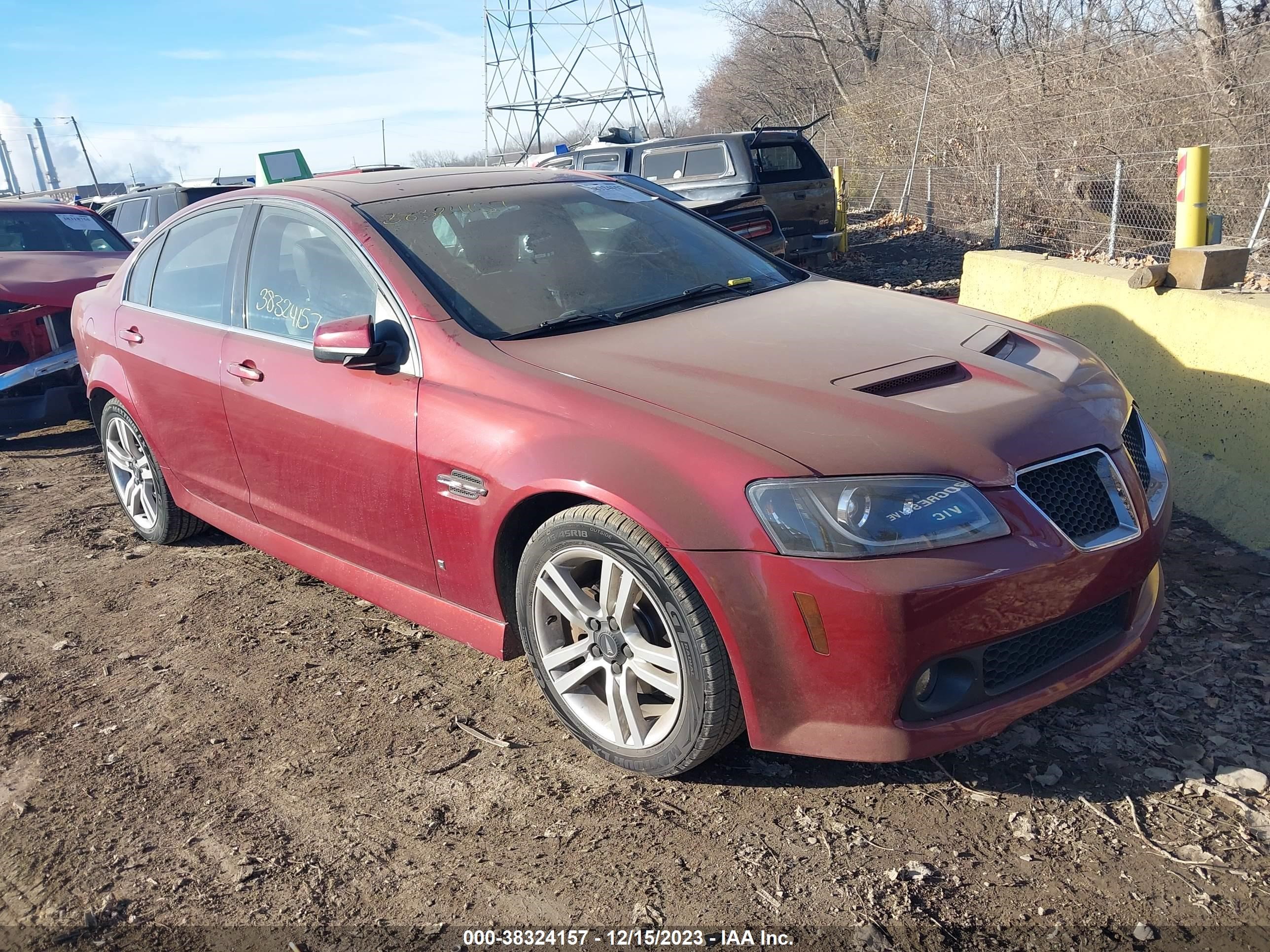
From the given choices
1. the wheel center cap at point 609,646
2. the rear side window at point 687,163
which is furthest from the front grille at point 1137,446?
the rear side window at point 687,163

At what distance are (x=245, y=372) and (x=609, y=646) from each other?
1995mm

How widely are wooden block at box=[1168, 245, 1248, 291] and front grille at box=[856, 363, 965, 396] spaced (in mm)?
2551

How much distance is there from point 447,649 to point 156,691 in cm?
106

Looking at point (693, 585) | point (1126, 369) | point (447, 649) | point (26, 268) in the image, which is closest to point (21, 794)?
point (447, 649)

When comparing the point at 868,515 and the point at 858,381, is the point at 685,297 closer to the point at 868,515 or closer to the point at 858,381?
the point at 858,381

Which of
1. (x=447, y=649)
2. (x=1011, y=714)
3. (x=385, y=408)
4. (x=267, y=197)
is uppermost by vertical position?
(x=267, y=197)

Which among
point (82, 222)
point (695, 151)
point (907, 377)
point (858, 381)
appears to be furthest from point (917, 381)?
point (695, 151)

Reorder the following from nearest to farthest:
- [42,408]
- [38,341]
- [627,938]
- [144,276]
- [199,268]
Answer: [627,938]
[199,268]
[144,276]
[42,408]
[38,341]

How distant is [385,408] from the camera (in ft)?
10.8

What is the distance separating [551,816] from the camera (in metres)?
2.77

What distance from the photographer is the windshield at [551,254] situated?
3.40 m

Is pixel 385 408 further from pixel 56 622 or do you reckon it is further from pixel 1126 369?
pixel 1126 369

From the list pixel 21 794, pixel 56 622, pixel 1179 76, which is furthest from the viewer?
pixel 1179 76

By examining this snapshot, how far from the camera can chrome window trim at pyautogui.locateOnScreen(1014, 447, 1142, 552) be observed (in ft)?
8.33
